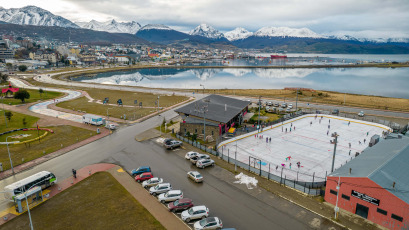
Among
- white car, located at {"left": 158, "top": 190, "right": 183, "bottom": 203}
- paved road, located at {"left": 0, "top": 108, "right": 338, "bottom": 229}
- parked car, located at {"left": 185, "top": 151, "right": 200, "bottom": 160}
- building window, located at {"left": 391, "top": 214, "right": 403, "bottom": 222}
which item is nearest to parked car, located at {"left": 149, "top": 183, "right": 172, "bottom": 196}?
white car, located at {"left": 158, "top": 190, "right": 183, "bottom": 203}

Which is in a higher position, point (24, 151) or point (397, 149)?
point (397, 149)

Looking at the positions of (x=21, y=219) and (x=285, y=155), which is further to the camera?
(x=285, y=155)

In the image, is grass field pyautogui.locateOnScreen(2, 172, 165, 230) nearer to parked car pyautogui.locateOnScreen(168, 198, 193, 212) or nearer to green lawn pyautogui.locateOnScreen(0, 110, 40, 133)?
parked car pyautogui.locateOnScreen(168, 198, 193, 212)

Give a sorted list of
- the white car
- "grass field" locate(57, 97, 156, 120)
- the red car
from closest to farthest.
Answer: the white car, the red car, "grass field" locate(57, 97, 156, 120)

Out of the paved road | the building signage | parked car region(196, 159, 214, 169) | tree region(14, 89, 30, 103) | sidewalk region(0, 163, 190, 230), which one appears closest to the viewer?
the building signage

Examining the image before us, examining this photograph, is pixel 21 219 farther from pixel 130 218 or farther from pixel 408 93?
pixel 408 93

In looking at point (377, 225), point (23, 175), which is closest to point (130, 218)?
point (23, 175)

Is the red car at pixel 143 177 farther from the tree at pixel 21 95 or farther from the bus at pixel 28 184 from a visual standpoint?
the tree at pixel 21 95

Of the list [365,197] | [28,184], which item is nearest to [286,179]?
[365,197]
